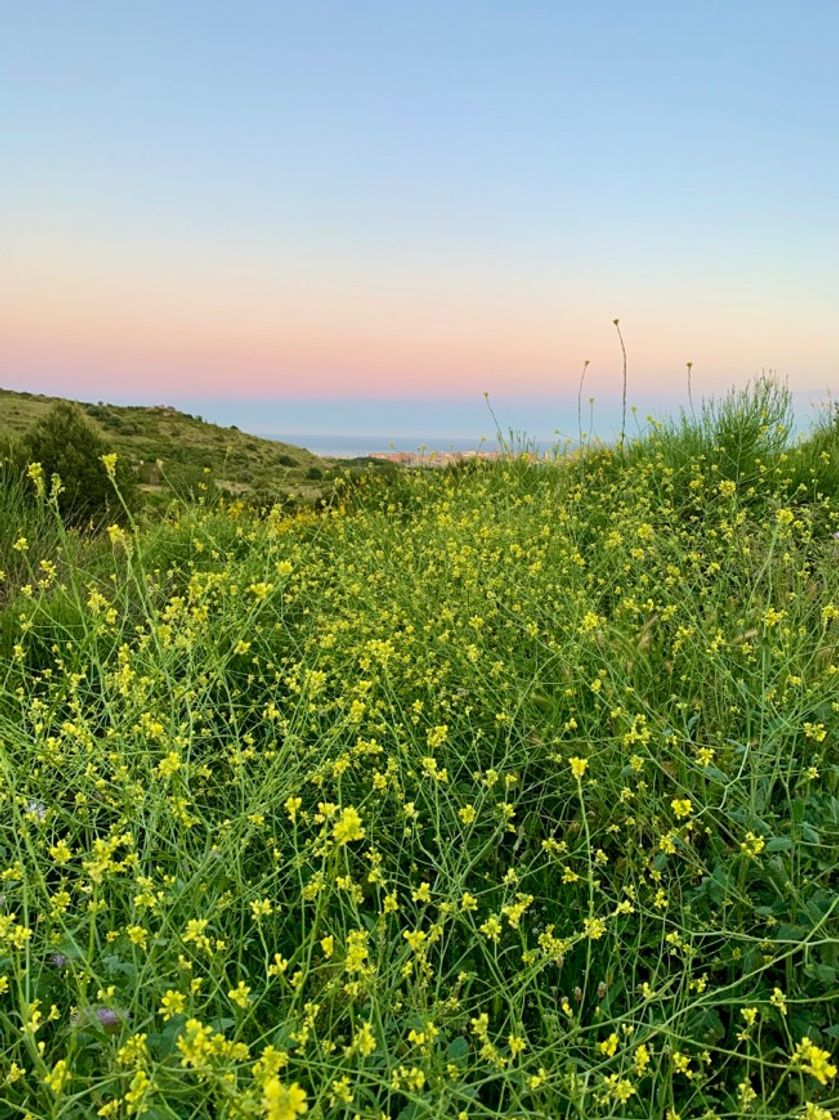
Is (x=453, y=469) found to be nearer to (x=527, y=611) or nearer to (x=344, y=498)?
(x=344, y=498)

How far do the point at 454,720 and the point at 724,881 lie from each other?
125cm

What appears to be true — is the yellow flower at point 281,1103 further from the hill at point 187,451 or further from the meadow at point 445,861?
the hill at point 187,451

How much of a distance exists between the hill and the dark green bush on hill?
333 mm

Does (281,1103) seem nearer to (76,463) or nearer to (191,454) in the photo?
(76,463)

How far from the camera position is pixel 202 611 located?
2709 mm

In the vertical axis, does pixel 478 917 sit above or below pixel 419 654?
below

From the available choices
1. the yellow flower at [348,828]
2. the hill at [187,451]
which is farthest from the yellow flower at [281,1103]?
the hill at [187,451]

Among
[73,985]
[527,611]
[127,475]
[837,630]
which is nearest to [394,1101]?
[73,985]

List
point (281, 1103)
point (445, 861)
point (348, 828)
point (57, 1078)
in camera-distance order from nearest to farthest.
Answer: point (281, 1103) < point (57, 1078) < point (348, 828) < point (445, 861)

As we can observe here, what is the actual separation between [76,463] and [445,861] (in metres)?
7.59

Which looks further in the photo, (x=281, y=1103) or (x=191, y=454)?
(x=191, y=454)

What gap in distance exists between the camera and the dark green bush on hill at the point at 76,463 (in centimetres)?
798

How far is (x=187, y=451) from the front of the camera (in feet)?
44.8

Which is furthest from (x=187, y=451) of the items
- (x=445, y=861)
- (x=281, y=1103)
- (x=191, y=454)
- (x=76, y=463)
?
(x=281, y=1103)
